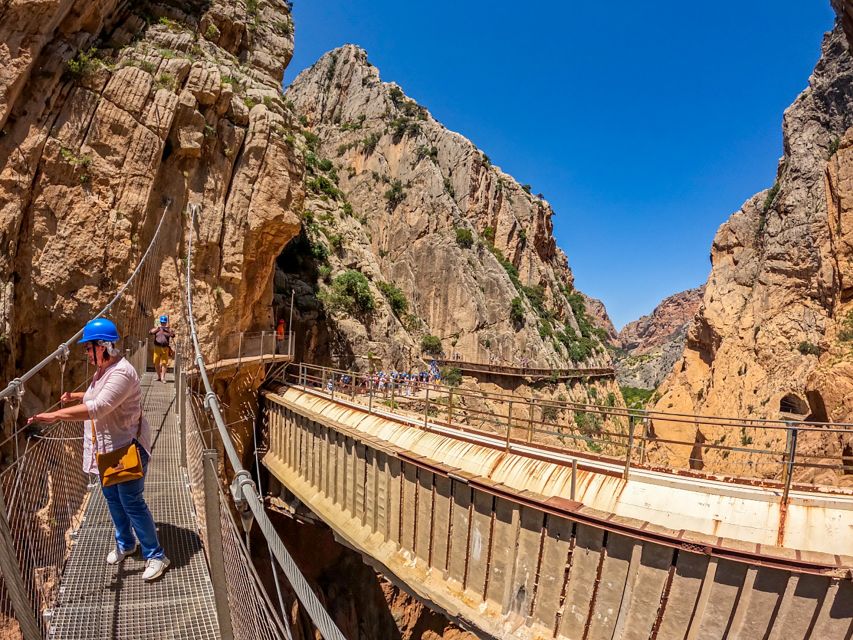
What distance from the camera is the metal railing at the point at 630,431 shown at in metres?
7.09

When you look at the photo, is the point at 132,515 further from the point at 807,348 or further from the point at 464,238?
the point at 464,238

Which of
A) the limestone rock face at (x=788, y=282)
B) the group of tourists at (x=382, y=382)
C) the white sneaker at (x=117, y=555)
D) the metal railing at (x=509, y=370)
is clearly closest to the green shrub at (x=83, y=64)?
the group of tourists at (x=382, y=382)

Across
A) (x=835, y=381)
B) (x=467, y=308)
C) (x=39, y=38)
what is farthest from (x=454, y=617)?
(x=467, y=308)

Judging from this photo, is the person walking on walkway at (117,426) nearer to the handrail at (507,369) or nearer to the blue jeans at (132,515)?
the blue jeans at (132,515)

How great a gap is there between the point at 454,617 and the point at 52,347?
12018 millimetres

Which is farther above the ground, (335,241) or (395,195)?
(395,195)

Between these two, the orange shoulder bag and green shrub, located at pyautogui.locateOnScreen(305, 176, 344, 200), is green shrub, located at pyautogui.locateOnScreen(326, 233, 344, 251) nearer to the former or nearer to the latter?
green shrub, located at pyautogui.locateOnScreen(305, 176, 344, 200)

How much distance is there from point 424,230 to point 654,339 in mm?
115134

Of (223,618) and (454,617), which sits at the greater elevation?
(223,618)

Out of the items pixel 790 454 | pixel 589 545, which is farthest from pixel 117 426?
pixel 790 454

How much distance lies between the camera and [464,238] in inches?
1673

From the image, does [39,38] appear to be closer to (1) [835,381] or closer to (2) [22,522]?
(2) [22,522]

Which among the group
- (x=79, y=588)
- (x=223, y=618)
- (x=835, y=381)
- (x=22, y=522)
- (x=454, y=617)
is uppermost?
(x=835, y=381)

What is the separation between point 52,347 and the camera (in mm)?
11117
